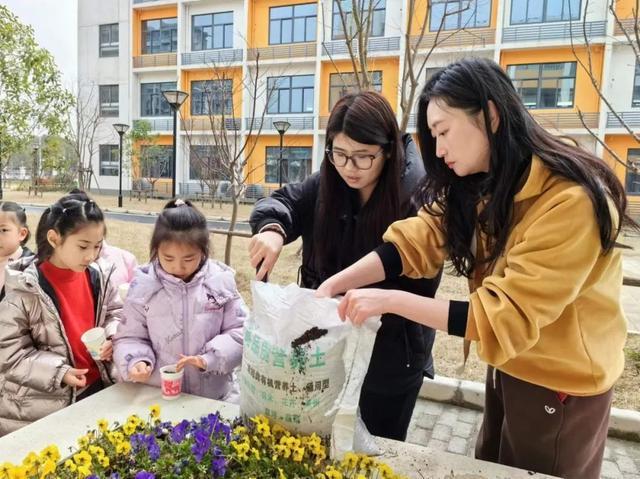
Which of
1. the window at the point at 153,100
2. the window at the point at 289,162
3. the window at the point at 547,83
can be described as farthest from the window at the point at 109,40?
the window at the point at 547,83

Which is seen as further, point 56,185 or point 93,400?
point 56,185

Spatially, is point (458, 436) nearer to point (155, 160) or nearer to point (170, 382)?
point (170, 382)

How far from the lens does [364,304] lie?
1.06m

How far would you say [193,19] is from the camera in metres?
21.6

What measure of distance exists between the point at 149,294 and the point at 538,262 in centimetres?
120

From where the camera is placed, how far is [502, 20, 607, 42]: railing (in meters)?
15.7

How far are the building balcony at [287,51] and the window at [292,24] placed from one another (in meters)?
0.38

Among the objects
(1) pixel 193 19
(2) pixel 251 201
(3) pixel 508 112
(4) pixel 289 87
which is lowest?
(2) pixel 251 201

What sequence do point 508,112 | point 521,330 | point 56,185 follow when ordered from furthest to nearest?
1. point 56,185
2. point 508,112
3. point 521,330

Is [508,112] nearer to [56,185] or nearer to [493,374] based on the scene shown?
[493,374]

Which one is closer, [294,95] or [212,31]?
[294,95]

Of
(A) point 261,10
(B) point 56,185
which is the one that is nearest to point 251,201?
(A) point 261,10

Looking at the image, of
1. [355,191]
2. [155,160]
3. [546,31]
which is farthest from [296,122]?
[355,191]

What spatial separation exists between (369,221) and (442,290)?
186 inches
